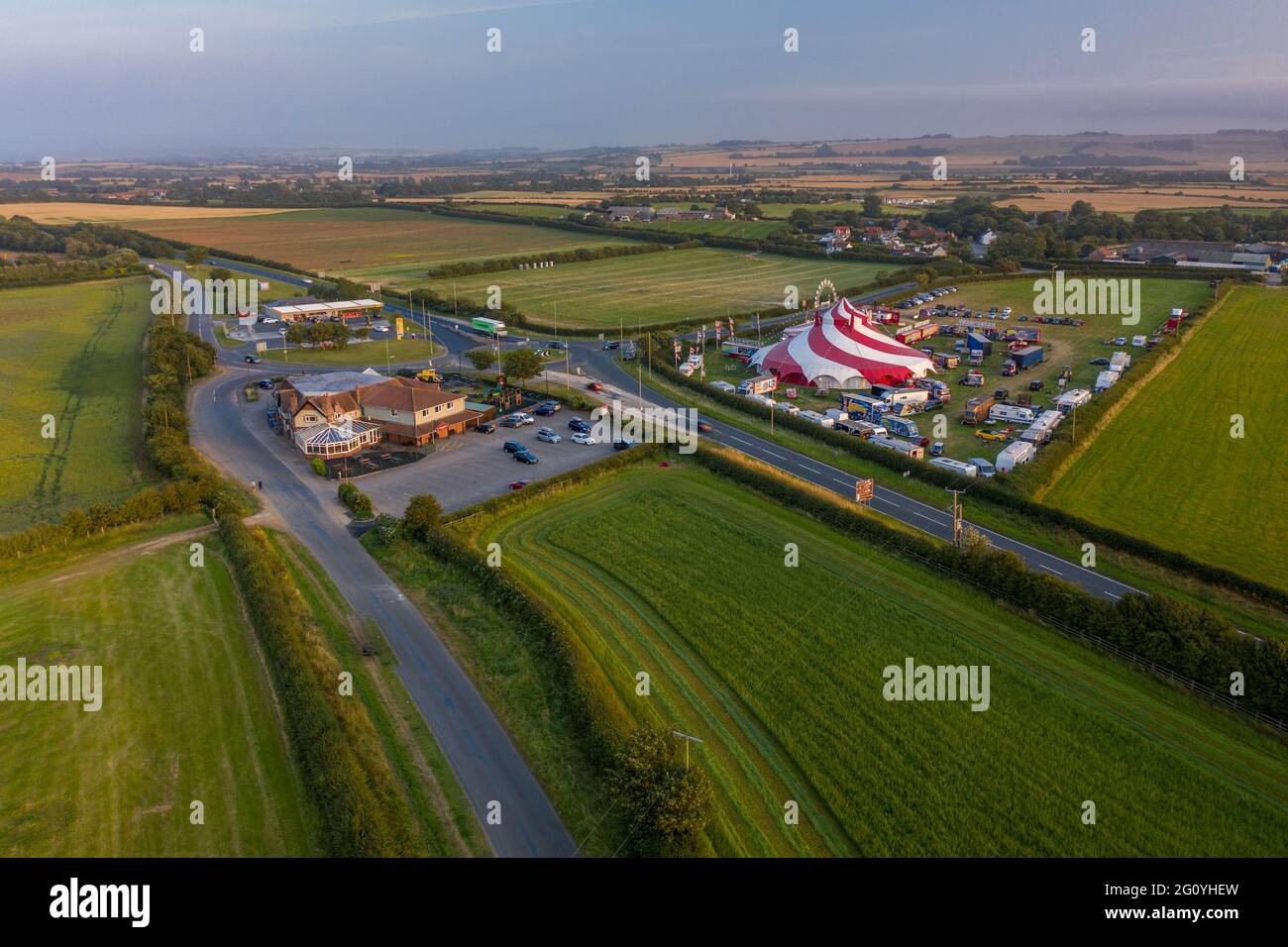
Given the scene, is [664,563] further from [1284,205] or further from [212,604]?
[1284,205]

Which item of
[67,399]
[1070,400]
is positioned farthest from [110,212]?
[1070,400]

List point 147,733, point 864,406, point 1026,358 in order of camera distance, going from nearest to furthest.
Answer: point 147,733 < point 864,406 < point 1026,358

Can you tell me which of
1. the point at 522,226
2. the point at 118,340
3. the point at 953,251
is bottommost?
the point at 118,340

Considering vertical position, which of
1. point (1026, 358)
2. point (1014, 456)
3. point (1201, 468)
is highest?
point (1026, 358)

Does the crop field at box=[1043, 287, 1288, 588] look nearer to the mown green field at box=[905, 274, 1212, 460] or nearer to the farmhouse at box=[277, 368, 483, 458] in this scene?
the mown green field at box=[905, 274, 1212, 460]

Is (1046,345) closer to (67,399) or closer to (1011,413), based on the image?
(1011,413)

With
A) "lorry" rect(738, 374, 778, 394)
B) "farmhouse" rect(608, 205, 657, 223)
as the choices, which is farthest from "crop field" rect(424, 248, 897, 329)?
"farmhouse" rect(608, 205, 657, 223)

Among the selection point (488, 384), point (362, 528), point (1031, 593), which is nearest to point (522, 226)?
point (488, 384)

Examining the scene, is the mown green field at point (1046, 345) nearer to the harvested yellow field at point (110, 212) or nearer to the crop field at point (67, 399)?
the crop field at point (67, 399)

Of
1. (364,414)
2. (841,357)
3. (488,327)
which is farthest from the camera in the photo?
(488,327)
